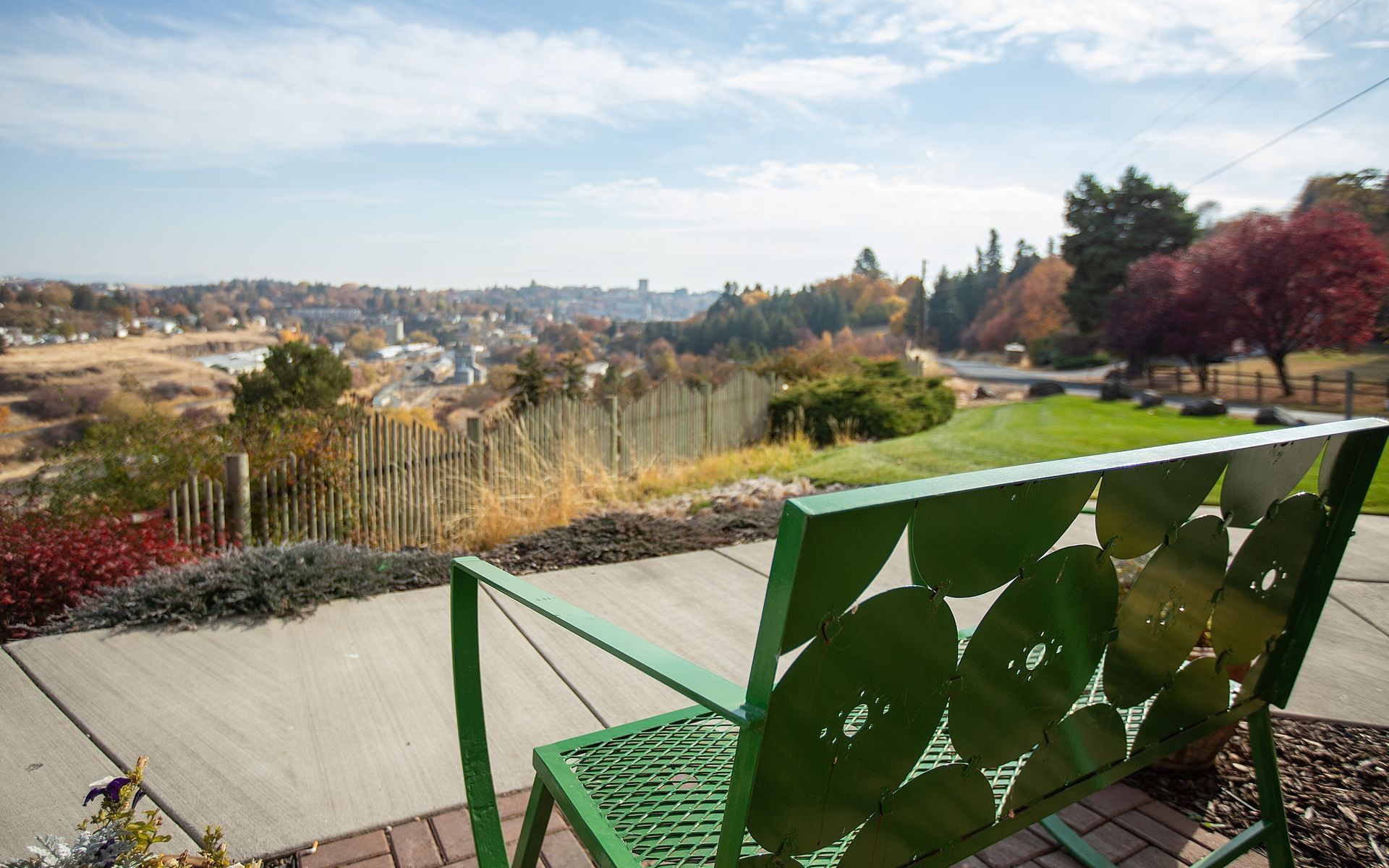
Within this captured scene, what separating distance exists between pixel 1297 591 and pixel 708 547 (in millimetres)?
3799

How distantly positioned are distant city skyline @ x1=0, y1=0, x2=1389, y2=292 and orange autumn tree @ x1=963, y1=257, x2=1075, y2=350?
928cm

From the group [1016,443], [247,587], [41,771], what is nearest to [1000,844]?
[41,771]

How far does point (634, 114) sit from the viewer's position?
83.9 ft

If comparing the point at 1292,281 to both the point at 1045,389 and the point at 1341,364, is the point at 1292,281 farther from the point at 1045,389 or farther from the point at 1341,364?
the point at 1045,389

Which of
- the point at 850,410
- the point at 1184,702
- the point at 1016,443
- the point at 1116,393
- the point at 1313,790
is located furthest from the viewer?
the point at 1116,393

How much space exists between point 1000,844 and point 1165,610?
3.65 ft

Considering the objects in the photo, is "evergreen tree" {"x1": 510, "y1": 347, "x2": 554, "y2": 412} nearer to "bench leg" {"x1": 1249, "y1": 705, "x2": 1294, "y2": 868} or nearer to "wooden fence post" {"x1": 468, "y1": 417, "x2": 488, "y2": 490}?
"wooden fence post" {"x1": 468, "y1": 417, "x2": 488, "y2": 490}

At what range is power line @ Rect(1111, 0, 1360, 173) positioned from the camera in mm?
11330

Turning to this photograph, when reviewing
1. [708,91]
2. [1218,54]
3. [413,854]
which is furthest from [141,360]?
[1218,54]

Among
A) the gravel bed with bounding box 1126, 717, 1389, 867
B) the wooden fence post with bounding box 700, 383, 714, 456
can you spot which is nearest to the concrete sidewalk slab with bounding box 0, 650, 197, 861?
the gravel bed with bounding box 1126, 717, 1389, 867

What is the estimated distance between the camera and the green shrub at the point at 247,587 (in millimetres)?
3752

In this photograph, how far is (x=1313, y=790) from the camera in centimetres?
243

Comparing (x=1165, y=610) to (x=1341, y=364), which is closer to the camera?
(x=1165, y=610)

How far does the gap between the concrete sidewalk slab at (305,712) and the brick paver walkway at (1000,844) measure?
91 millimetres
